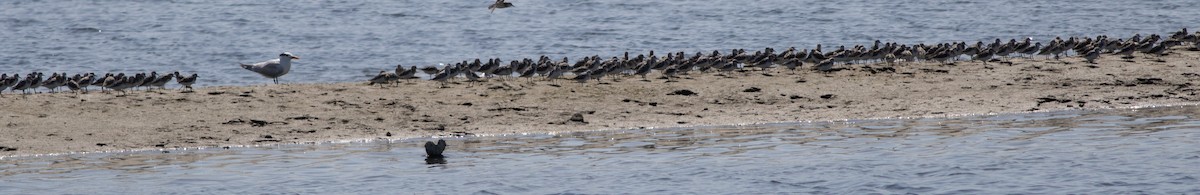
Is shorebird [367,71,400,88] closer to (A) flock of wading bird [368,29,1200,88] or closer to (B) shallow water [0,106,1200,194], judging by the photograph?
(A) flock of wading bird [368,29,1200,88]

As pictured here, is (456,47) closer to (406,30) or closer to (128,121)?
(406,30)

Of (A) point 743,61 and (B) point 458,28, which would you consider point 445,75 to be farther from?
(B) point 458,28

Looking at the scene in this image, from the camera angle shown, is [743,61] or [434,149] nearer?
[434,149]

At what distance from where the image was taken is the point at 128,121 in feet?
91.0

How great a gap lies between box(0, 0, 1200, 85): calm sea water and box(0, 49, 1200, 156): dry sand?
9433 mm

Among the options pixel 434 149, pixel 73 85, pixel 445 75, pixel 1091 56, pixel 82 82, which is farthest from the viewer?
pixel 1091 56

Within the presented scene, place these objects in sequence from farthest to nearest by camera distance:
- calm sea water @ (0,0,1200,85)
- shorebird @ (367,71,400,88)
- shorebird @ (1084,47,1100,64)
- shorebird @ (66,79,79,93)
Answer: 1. calm sea water @ (0,0,1200,85)
2. shorebird @ (1084,47,1100,64)
3. shorebird @ (367,71,400,88)
4. shorebird @ (66,79,79,93)

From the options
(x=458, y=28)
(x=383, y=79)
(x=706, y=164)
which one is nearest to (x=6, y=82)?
(x=383, y=79)

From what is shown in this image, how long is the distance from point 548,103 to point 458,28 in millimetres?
27618

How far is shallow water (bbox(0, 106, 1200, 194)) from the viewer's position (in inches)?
853

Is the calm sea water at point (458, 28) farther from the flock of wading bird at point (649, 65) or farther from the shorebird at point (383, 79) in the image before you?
the shorebird at point (383, 79)

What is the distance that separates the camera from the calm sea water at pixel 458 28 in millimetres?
47719

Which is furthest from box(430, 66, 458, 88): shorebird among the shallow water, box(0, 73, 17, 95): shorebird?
box(0, 73, 17, 95): shorebird

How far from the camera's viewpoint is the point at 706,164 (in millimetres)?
23484
